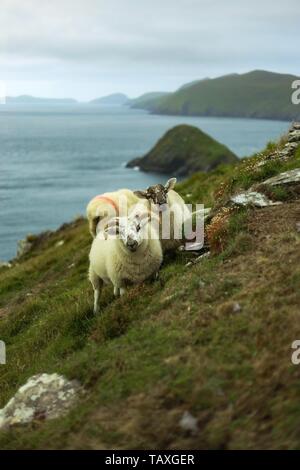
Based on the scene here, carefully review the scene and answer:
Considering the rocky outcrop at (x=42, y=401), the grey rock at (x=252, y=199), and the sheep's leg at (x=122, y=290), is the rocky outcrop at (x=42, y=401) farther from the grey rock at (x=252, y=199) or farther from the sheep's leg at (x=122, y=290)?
the grey rock at (x=252, y=199)

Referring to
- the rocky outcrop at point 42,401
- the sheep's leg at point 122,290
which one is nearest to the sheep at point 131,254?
the sheep's leg at point 122,290

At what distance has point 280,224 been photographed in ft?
32.6

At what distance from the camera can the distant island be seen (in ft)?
390

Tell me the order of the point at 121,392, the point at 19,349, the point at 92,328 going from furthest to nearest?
the point at 19,349 → the point at 92,328 → the point at 121,392

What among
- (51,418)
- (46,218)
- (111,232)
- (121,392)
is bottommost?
(46,218)

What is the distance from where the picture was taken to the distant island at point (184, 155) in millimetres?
118750

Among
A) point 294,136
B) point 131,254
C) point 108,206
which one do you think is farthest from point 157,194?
point 294,136

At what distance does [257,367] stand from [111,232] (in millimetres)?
4784

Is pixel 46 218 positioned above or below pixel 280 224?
below

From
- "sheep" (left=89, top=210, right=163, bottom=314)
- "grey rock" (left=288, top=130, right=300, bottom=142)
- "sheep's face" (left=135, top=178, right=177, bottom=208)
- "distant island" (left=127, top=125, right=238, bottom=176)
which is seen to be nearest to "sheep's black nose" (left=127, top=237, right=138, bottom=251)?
"sheep" (left=89, top=210, right=163, bottom=314)

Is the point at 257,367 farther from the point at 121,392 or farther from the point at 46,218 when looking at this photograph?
the point at 46,218

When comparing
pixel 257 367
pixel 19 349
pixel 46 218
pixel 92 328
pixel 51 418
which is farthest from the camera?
pixel 46 218

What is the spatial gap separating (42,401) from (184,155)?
118954 millimetres

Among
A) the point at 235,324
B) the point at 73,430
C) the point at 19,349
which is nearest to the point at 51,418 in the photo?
the point at 73,430
